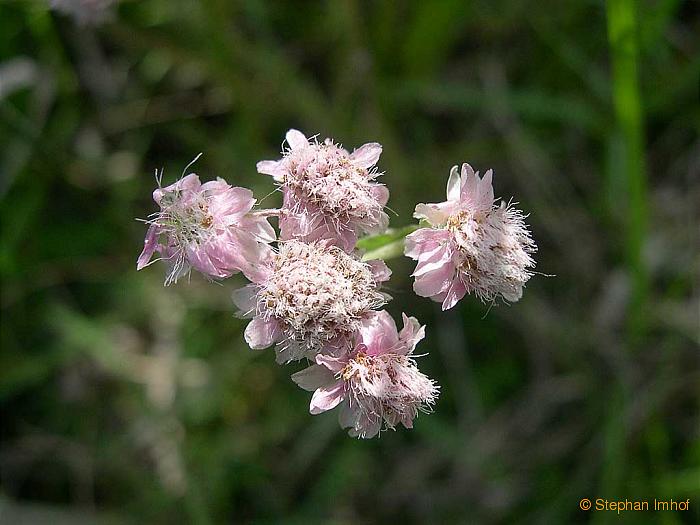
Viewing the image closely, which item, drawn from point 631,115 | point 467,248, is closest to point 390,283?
point 631,115

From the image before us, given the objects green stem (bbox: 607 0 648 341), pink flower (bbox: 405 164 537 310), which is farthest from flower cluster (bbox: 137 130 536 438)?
green stem (bbox: 607 0 648 341)

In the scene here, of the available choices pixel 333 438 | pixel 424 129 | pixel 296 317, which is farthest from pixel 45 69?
pixel 296 317

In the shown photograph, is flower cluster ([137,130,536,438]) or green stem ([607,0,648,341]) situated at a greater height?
green stem ([607,0,648,341])

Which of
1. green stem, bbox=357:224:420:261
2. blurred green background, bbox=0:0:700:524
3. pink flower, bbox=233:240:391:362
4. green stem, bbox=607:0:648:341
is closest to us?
pink flower, bbox=233:240:391:362

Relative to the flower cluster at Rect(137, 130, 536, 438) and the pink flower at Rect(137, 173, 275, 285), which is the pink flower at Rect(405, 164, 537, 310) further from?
the pink flower at Rect(137, 173, 275, 285)

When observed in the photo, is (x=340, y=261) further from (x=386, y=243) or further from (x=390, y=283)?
(x=390, y=283)

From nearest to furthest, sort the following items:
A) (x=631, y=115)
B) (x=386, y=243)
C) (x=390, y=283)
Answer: (x=386, y=243) → (x=631, y=115) → (x=390, y=283)

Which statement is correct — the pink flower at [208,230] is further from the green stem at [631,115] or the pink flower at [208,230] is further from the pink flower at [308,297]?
Result: the green stem at [631,115]
